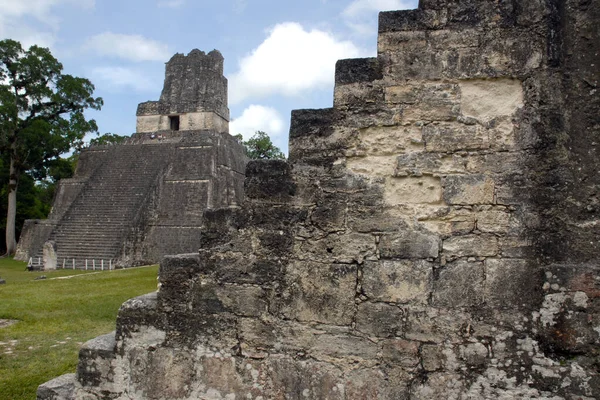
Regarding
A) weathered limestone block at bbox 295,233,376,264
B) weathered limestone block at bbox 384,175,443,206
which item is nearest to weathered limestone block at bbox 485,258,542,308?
weathered limestone block at bbox 384,175,443,206

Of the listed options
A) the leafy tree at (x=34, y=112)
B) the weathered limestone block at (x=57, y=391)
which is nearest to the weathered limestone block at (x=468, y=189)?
the weathered limestone block at (x=57, y=391)

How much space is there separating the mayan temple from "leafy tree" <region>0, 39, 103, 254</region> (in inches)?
83.5

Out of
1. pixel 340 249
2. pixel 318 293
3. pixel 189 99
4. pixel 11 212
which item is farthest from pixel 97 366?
pixel 189 99

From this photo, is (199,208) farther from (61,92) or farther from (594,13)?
(594,13)

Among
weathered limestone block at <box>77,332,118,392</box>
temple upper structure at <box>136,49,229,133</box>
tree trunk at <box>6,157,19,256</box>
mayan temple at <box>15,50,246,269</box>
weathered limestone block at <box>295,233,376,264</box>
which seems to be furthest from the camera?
temple upper structure at <box>136,49,229,133</box>

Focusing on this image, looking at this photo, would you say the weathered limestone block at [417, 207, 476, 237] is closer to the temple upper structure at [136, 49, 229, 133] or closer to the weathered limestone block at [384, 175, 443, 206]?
the weathered limestone block at [384, 175, 443, 206]

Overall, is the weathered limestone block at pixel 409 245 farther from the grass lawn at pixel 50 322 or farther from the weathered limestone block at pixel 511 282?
the grass lawn at pixel 50 322

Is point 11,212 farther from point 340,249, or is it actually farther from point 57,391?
point 340,249

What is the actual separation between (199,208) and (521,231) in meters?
23.5

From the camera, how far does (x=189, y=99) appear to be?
33.8 m

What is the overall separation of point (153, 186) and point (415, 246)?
25170 millimetres

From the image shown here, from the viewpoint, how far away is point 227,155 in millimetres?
28812

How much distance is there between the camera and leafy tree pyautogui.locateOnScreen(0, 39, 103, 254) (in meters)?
28.7

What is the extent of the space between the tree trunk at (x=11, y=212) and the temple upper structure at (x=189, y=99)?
27.9ft
